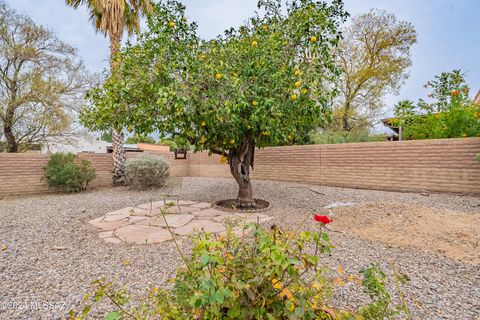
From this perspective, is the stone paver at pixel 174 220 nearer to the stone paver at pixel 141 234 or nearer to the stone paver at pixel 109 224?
the stone paver at pixel 141 234

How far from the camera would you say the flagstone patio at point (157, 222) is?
11.7 feet

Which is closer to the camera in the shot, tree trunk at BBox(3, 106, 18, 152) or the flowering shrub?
the flowering shrub

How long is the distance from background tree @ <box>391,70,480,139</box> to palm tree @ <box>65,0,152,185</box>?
9242 mm

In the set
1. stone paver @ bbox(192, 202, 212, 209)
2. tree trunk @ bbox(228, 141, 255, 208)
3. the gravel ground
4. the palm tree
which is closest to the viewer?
the gravel ground

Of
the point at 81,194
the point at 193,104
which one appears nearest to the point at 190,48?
the point at 193,104

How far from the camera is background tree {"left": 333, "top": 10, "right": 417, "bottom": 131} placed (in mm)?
15016

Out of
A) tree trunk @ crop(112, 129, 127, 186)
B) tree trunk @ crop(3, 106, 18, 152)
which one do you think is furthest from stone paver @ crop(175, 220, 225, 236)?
tree trunk @ crop(3, 106, 18, 152)

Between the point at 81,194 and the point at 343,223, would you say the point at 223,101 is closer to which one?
the point at 343,223

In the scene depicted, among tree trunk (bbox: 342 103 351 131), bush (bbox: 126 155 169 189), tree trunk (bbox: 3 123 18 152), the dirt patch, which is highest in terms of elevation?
tree trunk (bbox: 342 103 351 131)

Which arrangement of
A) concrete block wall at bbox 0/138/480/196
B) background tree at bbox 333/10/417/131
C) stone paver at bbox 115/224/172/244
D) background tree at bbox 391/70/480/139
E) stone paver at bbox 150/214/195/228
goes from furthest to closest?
→ background tree at bbox 333/10/417/131
background tree at bbox 391/70/480/139
concrete block wall at bbox 0/138/480/196
stone paver at bbox 150/214/195/228
stone paver at bbox 115/224/172/244

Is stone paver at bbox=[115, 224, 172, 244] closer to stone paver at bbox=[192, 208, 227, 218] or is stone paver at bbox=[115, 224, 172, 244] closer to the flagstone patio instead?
the flagstone patio

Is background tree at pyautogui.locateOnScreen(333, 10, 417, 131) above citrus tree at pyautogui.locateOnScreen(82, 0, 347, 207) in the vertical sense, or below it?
above

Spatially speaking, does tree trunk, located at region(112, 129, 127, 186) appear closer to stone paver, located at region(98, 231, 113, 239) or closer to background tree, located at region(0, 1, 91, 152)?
background tree, located at region(0, 1, 91, 152)

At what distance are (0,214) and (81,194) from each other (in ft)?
8.35
